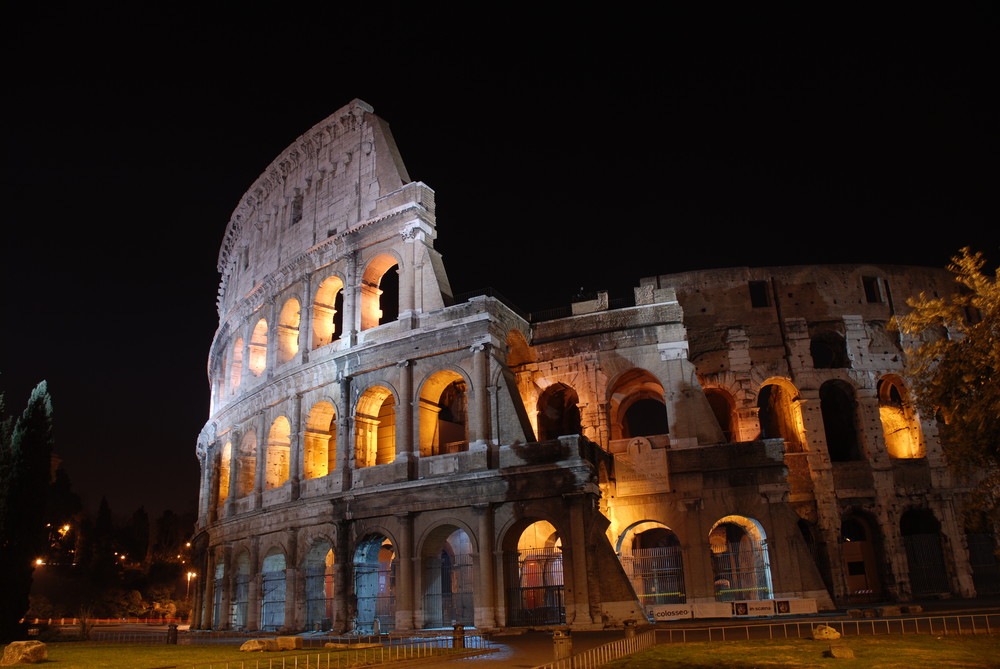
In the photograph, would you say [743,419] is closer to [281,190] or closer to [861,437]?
[861,437]

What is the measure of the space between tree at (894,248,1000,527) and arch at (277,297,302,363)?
70.0 feet

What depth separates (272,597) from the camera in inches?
1011

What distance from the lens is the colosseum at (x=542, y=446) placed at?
2066cm

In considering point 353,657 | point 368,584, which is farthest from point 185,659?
point 368,584

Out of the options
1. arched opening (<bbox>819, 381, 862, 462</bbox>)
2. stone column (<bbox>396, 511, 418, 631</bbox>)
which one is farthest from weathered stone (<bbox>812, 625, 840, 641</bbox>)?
arched opening (<bbox>819, 381, 862, 462</bbox>)

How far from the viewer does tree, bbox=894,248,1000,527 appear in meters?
11.0

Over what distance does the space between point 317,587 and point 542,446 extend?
9.44 metres

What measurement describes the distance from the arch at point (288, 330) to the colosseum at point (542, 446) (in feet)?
0.27

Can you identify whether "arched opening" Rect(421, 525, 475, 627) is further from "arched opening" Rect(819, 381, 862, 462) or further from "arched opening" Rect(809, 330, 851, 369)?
"arched opening" Rect(809, 330, 851, 369)

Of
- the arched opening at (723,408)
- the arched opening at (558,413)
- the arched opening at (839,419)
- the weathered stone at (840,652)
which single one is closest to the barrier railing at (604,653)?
the weathered stone at (840,652)

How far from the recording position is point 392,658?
42.1 ft

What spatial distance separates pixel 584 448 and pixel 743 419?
7678 millimetres

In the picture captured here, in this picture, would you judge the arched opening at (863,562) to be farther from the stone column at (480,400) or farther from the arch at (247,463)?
the arch at (247,463)

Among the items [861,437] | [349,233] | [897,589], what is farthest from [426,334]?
[897,589]
